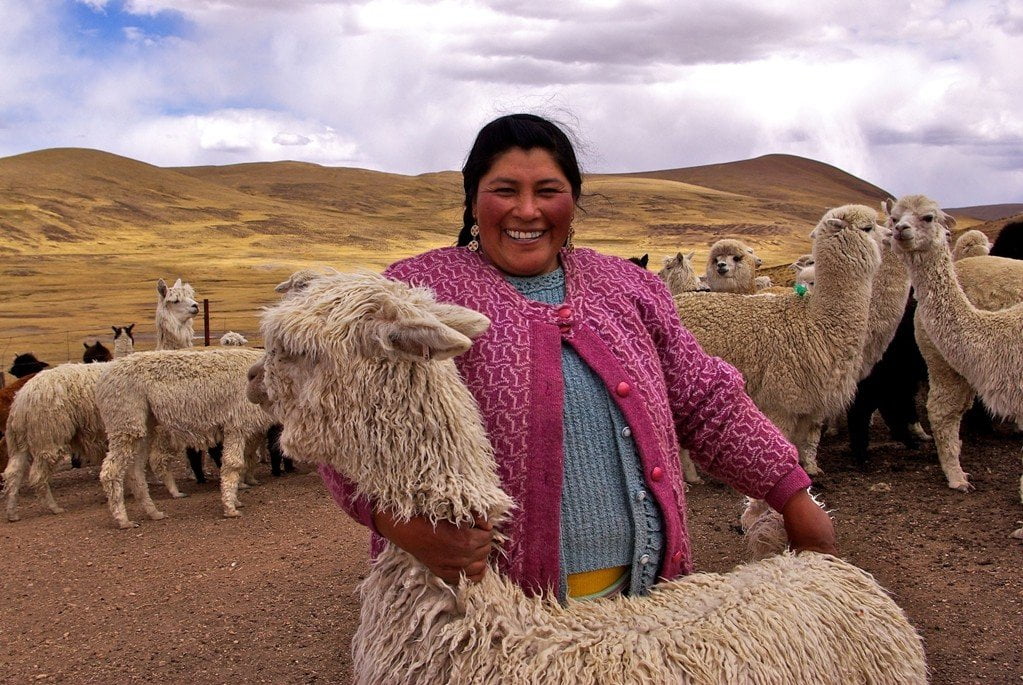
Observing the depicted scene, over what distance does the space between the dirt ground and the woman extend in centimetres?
262

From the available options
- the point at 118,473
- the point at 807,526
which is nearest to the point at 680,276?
the point at 118,473

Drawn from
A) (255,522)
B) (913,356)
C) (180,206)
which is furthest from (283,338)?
(180,206)

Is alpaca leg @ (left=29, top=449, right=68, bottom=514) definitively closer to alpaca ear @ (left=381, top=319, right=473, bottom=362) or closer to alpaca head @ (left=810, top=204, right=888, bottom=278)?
alpaca head @ (left=810, top=204, right=888, bottom=278)

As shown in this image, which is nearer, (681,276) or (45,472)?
(45,472)

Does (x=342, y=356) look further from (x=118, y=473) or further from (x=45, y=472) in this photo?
(x=45, y=472)

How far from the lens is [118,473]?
7434 millimetres

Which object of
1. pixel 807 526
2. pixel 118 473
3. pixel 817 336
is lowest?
pixel 118 473

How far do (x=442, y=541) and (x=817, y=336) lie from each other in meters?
5.50

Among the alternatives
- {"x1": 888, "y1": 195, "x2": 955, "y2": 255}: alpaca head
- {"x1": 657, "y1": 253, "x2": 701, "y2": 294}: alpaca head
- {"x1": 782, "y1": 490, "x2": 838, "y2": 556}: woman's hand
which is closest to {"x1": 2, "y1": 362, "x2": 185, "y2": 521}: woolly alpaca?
{"x1": 657, "y1": 253, "x2": 701, "y2": 294}: alpaca head

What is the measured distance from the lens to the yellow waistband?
2076mm

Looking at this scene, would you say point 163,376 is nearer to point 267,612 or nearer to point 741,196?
point 267,612

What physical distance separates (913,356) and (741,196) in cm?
8440

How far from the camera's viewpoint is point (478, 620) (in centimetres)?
189

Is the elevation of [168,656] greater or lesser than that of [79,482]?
greater
